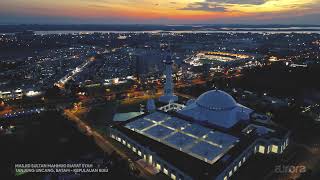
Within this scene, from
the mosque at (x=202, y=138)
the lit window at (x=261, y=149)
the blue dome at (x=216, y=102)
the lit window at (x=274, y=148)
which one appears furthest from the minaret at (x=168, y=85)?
the lit window at (x=274, y=148)

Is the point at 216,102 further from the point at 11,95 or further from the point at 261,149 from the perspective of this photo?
the point at 11,95

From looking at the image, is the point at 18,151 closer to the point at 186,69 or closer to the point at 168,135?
the point at 168,135

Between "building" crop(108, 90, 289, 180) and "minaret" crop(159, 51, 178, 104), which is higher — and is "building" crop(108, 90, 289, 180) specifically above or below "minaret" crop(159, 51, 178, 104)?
below

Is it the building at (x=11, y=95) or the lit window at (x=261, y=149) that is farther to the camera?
the building at (x=11, y=95)

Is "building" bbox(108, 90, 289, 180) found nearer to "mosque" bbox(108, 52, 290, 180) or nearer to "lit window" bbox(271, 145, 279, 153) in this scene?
"mosque" bbox(108, 52, 290, 180)

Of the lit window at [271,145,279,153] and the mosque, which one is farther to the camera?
the lit window at [271,145,279,153]

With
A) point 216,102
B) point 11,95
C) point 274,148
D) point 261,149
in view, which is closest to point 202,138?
point 216,102

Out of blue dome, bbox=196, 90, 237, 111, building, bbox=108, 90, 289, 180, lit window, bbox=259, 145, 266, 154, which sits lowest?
lit window, bbox=259, 145, 266, 154

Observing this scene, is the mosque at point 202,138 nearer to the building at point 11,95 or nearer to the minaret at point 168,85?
the minaret at point 168,85

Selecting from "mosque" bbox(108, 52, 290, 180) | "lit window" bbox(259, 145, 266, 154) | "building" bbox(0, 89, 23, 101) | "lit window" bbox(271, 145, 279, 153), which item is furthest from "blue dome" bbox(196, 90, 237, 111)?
"building" bbox(0, 89, 23, 101)

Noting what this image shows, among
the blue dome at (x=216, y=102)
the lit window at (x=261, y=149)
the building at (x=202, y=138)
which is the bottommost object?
the lit window at (x=261, y=149)
